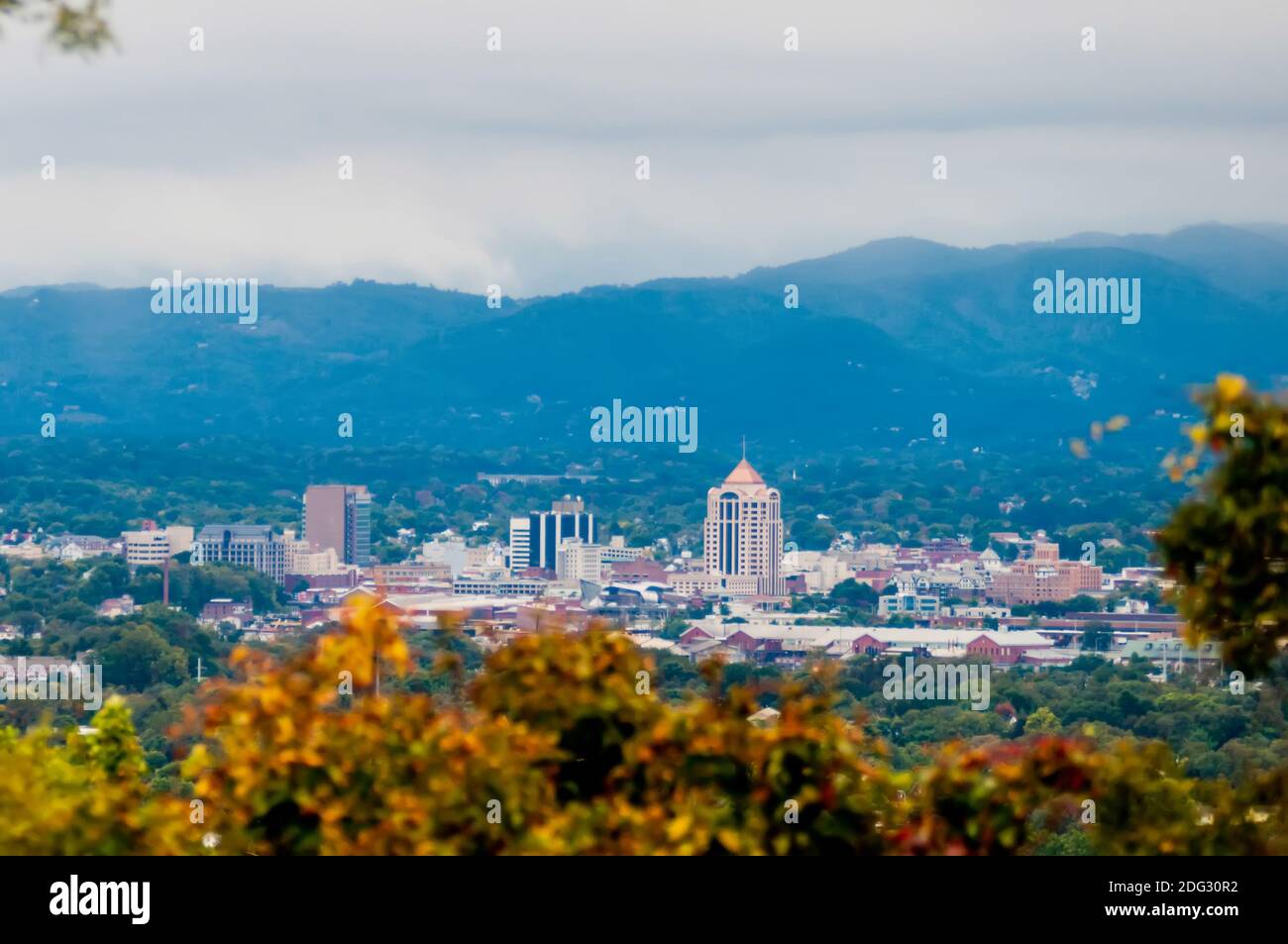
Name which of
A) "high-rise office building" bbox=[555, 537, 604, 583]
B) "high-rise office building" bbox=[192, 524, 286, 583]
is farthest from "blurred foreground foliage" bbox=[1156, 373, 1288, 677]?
"high-rise office building" bbox=[555, 537, 604, 583]

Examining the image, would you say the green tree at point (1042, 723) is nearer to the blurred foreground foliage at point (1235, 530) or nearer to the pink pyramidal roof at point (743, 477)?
the blurred foreground foliage at point (1235, 530)

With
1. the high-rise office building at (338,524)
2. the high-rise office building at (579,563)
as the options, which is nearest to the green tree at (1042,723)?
the high-rise office building at (579,563)

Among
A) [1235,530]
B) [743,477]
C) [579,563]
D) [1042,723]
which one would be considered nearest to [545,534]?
[579,563]

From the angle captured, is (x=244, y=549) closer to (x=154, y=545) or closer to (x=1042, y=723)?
(x=154, y=545)

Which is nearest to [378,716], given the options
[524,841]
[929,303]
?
[524,841]

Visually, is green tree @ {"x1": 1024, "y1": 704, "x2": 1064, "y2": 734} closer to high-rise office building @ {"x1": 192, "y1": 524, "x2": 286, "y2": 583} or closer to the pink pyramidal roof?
high-rise office building @ {"x1": 192, "y1": 524, "x2": 286, "y2": 583}
